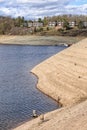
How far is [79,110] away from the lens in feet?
86.4

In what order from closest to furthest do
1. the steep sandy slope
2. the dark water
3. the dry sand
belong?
the dry sand
the dark water
the steep sandy slope

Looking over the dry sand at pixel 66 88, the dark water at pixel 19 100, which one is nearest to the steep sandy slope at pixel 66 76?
the dry sand at pixel 66 88

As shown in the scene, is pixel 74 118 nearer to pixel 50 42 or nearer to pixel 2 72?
pixel 2 72

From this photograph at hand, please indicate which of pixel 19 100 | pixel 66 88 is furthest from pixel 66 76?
pixel 19 100

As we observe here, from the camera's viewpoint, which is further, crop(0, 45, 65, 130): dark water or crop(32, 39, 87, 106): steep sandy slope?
crop(32, 39, 87, 106): steep sandy slope

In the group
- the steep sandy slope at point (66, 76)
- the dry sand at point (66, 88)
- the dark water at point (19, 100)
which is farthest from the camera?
the steep sandy slope at point (66, 76)

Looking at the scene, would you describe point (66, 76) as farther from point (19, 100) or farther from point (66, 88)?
point (19, 100)

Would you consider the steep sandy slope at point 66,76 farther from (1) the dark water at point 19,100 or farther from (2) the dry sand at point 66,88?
(1) the dark water at point 19,100

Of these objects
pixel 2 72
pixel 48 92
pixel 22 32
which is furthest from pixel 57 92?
pixel 22 32

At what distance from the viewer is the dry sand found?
2384 centimetres

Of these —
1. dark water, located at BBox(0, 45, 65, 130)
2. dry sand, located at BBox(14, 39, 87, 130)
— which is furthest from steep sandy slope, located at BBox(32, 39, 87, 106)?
dark water, located at BBox(0, 45, 65, 130)

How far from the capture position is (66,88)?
3866cm

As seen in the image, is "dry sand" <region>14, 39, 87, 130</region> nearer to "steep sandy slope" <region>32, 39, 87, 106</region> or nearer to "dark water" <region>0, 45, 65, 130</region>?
"steep sandy slope" <region>32, 39, 87, 106</region>

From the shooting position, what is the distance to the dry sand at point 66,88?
23.8 metres
